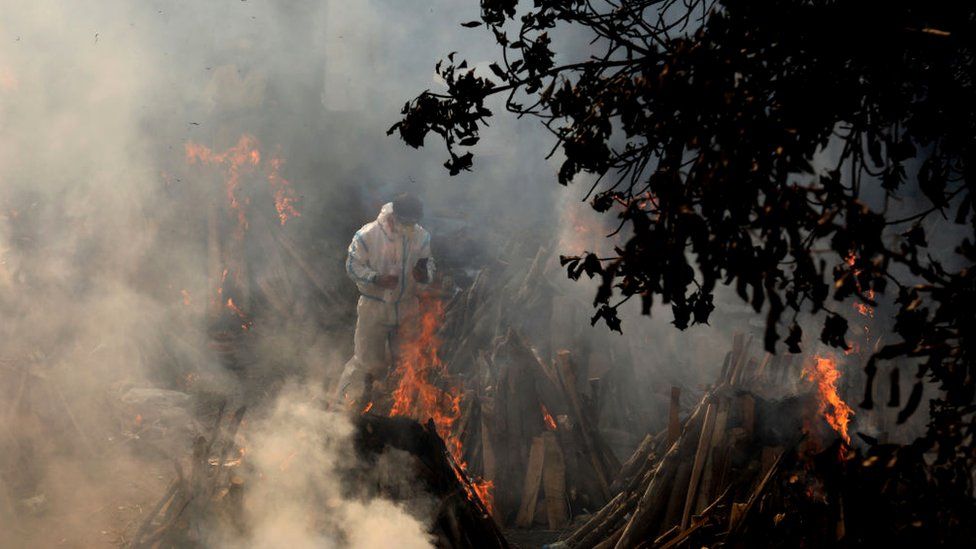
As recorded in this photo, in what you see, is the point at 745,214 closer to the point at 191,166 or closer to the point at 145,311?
the point at 145,311

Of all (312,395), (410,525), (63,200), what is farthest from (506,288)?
(63,200)

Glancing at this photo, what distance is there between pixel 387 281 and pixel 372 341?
34.7 inches

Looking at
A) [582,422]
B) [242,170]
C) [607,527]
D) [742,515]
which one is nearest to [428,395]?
[582,422]

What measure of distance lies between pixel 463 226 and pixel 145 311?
697cm

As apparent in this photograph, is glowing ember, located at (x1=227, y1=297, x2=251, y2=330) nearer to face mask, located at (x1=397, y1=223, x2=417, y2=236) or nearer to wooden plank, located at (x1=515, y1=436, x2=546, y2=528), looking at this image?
face mask, located at (x1=397, y1=223, x2=417, y2=236)

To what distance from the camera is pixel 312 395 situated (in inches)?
371

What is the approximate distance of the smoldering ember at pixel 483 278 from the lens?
206 cm

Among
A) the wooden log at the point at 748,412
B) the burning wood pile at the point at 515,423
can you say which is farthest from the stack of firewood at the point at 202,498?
the wooden log at the point at 748,412

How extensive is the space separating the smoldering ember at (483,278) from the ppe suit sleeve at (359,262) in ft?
0.13

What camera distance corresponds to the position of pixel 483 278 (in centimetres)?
1121

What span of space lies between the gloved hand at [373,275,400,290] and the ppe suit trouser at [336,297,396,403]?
0.89 feet

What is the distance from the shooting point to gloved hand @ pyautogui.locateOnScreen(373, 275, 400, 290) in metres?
8.70

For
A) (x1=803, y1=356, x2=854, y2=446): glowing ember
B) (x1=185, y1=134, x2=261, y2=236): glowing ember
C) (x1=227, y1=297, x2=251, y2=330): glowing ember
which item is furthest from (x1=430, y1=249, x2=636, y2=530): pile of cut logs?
(x1=185, y1=134, x2=261, y2=236): glowing ember

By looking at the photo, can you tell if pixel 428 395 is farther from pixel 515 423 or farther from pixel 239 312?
pixel 239 312
